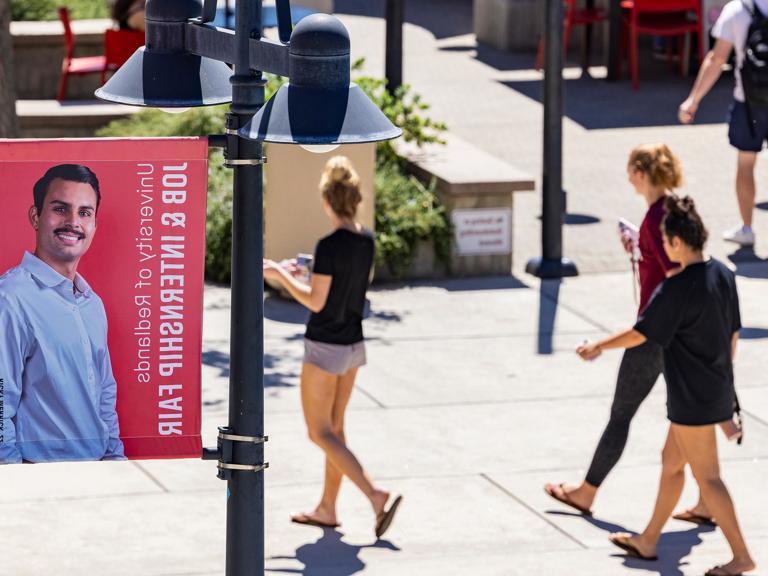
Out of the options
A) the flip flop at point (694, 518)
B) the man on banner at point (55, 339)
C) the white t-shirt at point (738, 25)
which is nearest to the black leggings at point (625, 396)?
the flip flop at point (694, 518)

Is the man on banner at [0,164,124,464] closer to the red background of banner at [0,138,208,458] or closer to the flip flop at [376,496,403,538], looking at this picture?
the red background of banner at [0,138,208,458]

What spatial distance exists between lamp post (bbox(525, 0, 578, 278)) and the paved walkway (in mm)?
226

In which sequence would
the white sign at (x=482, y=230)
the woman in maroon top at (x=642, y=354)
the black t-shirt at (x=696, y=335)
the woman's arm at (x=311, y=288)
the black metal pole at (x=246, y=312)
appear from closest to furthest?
the black metal pole at (x=246, y=312) < the black t-shirt at (x=696, y=335) < the woman's arm at (x=311, y=288) < the woman in maroon top at (x=642, y=354) < the white sign at (x=482, y=230)

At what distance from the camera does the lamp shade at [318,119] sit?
16.1ft

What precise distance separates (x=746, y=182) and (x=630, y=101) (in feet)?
19.8

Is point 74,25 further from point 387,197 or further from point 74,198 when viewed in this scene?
point 74,198

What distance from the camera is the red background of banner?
5227 mm

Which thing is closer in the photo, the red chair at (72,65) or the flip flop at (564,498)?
the flip flop at (564,498)

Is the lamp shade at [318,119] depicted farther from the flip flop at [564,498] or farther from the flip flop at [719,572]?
the flip flop at [564,498]

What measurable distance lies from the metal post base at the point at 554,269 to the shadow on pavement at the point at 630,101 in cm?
477

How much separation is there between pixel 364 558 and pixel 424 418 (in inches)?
80.5

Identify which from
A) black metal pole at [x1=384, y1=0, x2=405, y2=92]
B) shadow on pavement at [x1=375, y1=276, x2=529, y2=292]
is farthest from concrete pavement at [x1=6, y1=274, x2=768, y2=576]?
black metal pole at [x1=384, y1=0, x2=405, y2=92]

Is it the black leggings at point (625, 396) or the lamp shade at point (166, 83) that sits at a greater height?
the lamp shade at point (166, 83)

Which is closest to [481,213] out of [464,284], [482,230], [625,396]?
[482,230]
